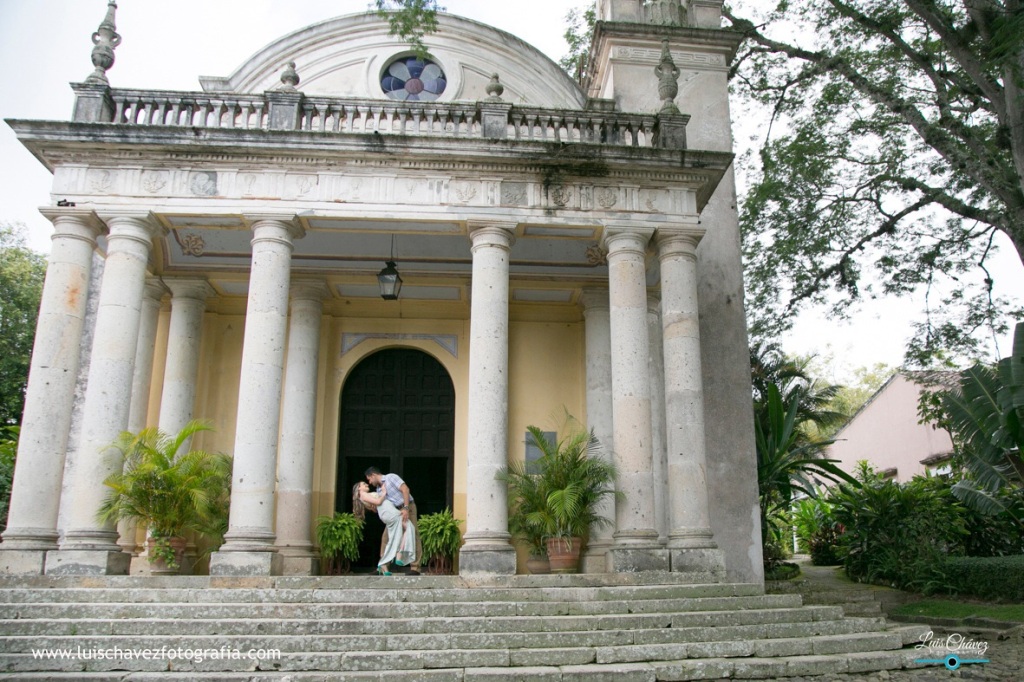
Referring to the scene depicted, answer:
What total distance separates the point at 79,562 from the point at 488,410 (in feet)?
16.7

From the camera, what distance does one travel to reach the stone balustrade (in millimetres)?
11211

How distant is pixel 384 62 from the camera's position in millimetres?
14906

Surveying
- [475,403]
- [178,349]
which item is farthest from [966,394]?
[178,349]

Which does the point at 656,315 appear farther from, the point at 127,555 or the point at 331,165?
the point at 127,555

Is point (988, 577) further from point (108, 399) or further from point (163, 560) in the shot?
point (108, 399)

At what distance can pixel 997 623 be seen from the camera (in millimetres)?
10844

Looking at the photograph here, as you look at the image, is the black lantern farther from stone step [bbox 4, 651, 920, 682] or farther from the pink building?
the pink building

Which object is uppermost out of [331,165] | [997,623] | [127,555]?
[331,165]

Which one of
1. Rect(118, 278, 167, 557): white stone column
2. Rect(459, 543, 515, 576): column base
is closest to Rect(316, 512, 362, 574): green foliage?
Rect(118, 278, 167, 557): white stone column

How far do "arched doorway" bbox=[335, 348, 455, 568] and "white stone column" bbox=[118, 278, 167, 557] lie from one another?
10.1ft

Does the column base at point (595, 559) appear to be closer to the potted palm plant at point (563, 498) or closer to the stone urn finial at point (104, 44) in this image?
the potted palm plant at point (563, 498)

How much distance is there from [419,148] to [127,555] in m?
6.33

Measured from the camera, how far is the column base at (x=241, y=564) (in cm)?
955

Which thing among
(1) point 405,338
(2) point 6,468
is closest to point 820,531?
(1) point 405,338
